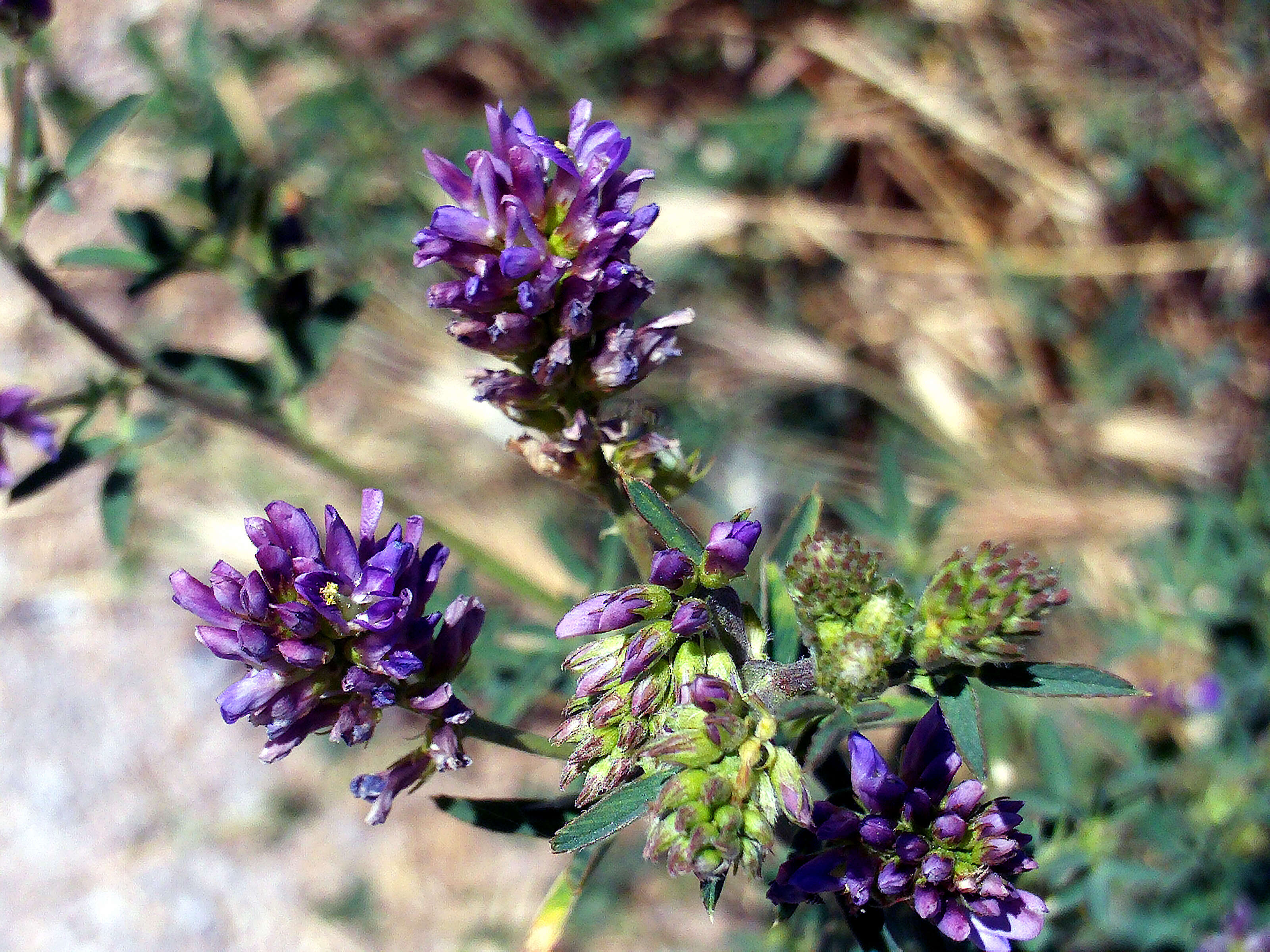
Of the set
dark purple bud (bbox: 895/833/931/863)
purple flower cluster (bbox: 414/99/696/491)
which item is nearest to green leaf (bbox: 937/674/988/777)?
dark purple bud (bbox: 895/833/931/863)

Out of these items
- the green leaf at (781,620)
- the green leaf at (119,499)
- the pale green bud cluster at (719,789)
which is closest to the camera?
the pale green bud cluster at (719,789)

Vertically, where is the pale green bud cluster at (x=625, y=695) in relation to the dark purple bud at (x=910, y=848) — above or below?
above

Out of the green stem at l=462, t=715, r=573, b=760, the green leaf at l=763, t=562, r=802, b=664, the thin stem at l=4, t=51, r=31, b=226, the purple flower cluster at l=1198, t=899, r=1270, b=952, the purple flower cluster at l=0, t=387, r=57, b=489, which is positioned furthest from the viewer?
the purple flower cluster at l=1198, t=899, r=1270, b=952

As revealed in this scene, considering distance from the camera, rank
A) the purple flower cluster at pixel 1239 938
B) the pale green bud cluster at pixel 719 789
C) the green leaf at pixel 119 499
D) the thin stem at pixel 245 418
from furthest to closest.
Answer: the purple flower cluster at pixel 1239 938
the green leaf at pixel 119 499
the thin stem at pixel 245 418
the pale green bud cluster at pixel 719 789

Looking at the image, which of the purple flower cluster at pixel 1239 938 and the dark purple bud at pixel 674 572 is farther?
the purple flower cluster at pixel 1239 938

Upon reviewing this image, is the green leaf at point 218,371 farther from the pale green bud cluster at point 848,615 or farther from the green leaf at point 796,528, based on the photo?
the pale green bud cluster at point 848,615

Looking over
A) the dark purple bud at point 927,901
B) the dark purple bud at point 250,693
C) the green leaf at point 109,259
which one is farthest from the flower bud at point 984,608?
the green leaf at point 109,259

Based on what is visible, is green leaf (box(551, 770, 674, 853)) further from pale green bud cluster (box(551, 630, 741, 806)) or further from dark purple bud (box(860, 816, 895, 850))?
dark purple bud (box(860, 816, 895, 850))

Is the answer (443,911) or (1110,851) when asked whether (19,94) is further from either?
(443,911)
